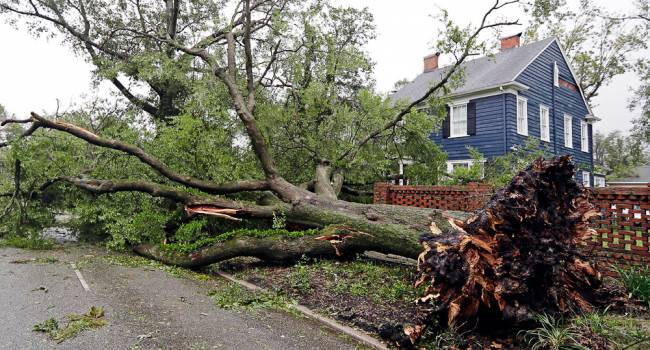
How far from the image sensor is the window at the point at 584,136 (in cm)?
1844

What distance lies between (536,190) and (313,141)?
21.8ft

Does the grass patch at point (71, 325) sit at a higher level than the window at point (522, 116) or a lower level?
lower

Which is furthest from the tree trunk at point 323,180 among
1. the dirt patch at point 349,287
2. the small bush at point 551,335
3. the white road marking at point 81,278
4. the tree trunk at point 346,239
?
the small bush at point 551,335

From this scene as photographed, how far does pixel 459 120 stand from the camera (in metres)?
15.5

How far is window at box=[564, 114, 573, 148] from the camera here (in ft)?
57.0

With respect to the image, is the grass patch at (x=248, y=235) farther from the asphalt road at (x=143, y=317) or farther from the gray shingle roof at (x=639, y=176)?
the gray shingle roof at (x=639, y=176)

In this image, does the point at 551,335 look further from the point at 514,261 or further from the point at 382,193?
the point at 382,193

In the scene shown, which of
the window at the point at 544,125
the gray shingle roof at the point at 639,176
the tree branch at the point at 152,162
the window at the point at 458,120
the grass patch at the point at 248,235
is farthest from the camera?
the gray shingle roof at the point at 639,176

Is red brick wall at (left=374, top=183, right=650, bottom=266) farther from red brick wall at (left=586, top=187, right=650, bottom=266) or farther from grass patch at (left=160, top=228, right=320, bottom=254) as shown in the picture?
grass patch at (left=160, top=228, right=320, bottom=254)

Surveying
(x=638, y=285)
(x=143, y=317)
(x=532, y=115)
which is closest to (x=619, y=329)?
(x=638, y=285)

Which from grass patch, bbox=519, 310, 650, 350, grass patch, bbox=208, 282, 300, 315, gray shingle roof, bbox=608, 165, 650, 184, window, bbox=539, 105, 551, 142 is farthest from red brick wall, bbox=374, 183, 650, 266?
gray shingle roof, bbox=608, 165, 650, 184

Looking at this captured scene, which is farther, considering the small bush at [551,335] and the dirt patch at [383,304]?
the dirt patch at [383,304]

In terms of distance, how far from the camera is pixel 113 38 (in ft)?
41.5

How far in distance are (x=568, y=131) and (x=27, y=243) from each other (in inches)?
779
